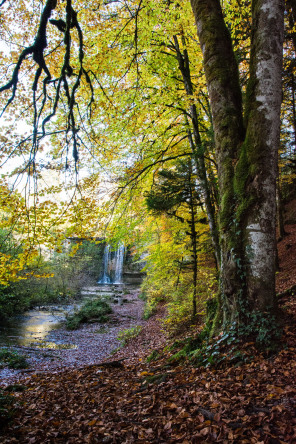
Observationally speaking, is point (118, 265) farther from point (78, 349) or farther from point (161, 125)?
point (161, 125)

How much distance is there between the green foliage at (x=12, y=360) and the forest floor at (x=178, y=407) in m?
4.48

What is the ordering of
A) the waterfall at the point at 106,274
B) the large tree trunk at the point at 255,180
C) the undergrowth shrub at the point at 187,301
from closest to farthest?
1. the large tree trunk at the point at 255,180
2. the undergrowth shrub at the point at 187,301
3. the waterfall at the point at 106,274

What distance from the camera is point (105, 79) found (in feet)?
24.9

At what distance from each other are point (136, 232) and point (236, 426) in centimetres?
634

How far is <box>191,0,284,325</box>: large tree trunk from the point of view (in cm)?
338

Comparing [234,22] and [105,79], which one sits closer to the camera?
[234,22]

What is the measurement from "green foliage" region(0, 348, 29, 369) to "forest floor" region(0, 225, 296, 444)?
14.7 feet

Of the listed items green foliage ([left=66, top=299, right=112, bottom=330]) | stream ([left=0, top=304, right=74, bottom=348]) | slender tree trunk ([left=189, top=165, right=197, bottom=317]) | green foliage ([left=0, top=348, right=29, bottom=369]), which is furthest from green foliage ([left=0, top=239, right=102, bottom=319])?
slender tree trunk ([left=189, top=165, right=197, bottom=317])

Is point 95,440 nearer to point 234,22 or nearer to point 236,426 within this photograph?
point 236,426

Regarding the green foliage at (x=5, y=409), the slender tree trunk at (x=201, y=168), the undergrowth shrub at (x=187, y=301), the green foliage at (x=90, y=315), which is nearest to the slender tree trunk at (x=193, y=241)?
the undergrowth shrub at (x=187, y=301)

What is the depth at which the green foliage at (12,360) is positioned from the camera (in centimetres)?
773

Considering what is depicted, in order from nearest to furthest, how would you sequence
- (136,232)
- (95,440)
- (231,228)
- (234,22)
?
(95,440), (231,228), (234,22), (136,232)

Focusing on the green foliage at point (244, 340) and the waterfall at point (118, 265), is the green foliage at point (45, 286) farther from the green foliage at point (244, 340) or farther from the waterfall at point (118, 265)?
the green foliage at point (244, 340)

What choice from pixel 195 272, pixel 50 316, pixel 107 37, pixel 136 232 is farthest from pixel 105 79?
A: pixel 50 316
